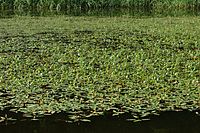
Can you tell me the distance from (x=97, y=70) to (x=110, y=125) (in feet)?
15.3

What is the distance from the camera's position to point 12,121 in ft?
29.3

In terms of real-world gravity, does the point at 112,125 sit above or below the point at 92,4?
below

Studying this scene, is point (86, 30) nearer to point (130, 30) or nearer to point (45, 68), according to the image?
point (130, 30)

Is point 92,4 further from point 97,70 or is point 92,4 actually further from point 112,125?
point 112,125

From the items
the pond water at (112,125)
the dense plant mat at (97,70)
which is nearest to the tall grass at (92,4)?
the dense plant mat at (97,70)

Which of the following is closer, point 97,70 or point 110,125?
point 110,125

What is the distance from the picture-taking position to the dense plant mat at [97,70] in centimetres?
989

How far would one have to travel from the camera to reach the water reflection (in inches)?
333

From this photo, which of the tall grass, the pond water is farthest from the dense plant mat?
the tall grass

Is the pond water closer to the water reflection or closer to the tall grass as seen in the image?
the water reflection

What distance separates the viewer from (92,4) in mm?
35094

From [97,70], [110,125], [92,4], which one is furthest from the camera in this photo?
[92,4]

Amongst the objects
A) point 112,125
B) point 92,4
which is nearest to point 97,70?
point 112,125

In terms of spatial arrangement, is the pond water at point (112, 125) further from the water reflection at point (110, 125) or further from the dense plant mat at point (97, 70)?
the dense plant mat at point (97, 70)
